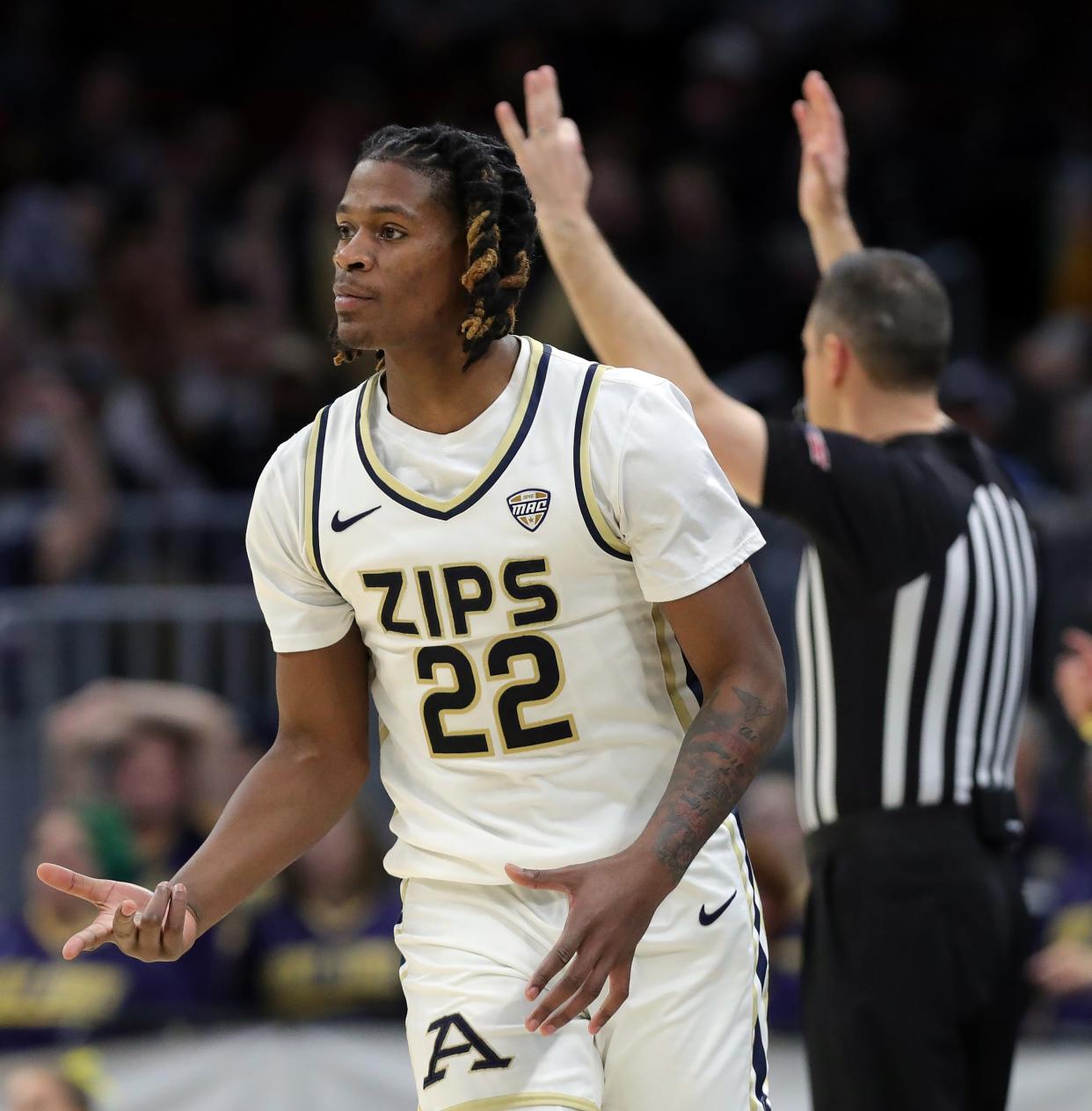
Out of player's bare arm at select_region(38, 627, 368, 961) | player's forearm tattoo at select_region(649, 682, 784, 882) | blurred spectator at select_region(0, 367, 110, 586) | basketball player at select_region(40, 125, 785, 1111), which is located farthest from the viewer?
blurred spectator at select_region(0, 367, 110, 586)

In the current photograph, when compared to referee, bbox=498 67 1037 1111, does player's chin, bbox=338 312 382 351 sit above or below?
above

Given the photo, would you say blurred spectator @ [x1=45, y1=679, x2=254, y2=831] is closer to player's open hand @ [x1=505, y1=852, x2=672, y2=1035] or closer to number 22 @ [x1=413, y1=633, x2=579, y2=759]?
number 22 @ [x1=413, y1=633, x2=579, y2=759]

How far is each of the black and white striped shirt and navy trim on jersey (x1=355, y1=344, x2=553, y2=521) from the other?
112cm

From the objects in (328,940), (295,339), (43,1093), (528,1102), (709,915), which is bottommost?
(43,1093)

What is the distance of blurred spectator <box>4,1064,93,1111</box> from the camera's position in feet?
18.1

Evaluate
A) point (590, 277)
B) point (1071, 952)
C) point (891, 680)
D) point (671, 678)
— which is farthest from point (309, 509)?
point (1071, 952)

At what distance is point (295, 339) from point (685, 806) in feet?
24.7

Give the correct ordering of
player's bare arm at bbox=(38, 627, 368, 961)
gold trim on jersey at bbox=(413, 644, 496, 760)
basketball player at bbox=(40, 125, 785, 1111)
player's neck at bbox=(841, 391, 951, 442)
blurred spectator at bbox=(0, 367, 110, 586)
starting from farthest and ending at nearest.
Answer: blurred spectator at bbox=(0, 367, 110, 586)
player's neck at bbox=(841, 391, 951, 442)
player's bare arm at bbox=(38, 627, 368, 961)
gold trim on jersey at bbox=(413, 644, 496, 760)
basketball player at bbox=(40, 125, 785, 1111)

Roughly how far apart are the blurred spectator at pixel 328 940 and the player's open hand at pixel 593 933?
3.25m

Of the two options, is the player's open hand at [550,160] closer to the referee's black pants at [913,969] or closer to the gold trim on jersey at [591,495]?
the gold trim on jersey at [591,495]

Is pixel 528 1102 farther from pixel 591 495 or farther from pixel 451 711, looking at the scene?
pixel 591 495

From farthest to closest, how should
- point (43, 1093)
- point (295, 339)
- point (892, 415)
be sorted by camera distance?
point (295, 339), point (43, 1093), point (892, 415)

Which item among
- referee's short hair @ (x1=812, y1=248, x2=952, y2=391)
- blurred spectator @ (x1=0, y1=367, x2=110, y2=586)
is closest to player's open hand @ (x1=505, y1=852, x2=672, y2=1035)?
referee's short hair @ (x1=812, y1=248, x2=952, y2=391)

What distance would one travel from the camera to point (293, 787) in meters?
3.62
